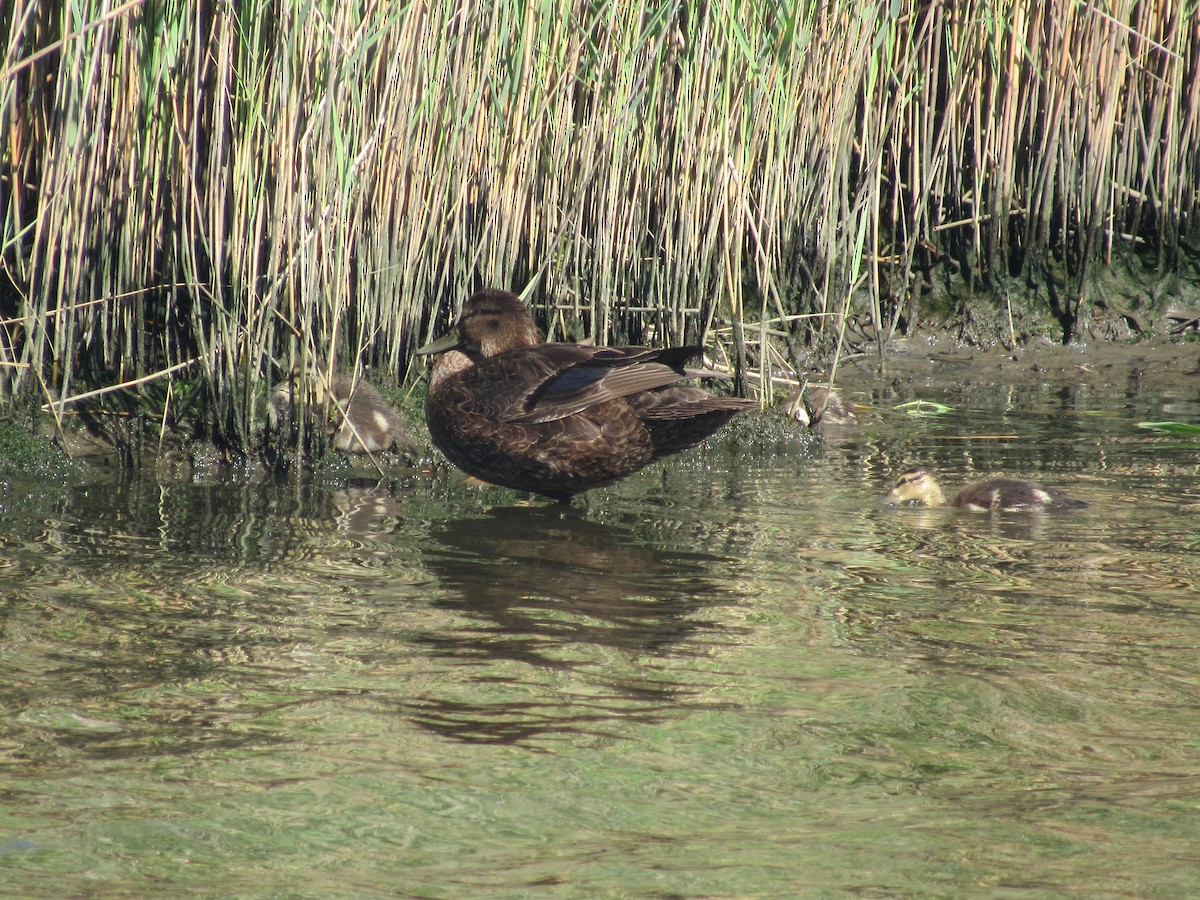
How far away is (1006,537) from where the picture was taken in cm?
543

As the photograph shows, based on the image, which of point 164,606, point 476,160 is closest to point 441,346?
point 476,160

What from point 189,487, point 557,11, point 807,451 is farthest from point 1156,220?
point 189,487

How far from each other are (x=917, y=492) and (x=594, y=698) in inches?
115

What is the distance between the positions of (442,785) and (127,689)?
982mm

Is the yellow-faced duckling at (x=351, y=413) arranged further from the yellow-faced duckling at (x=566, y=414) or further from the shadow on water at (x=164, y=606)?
the yellow-faced duckling at (x=566, y=414)

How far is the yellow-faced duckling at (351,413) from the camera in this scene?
6.43 meters

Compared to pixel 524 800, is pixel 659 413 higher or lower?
higher

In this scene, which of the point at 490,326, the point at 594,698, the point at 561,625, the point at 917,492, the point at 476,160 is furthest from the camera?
the point at 476,160

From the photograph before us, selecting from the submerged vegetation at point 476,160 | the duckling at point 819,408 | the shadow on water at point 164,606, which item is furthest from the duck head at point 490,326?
the duckling at point 819,408

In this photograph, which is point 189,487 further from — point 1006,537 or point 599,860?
point 599,860

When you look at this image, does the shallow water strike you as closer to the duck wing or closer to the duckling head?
the duckling head

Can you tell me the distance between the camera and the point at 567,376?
236 inches

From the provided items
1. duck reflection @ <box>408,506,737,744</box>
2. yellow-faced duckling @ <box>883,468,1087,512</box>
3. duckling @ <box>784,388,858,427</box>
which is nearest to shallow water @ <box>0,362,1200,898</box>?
duck reflection @ <box>408,506,737,744</box>

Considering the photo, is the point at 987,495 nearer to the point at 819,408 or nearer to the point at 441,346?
the point at 819,408
